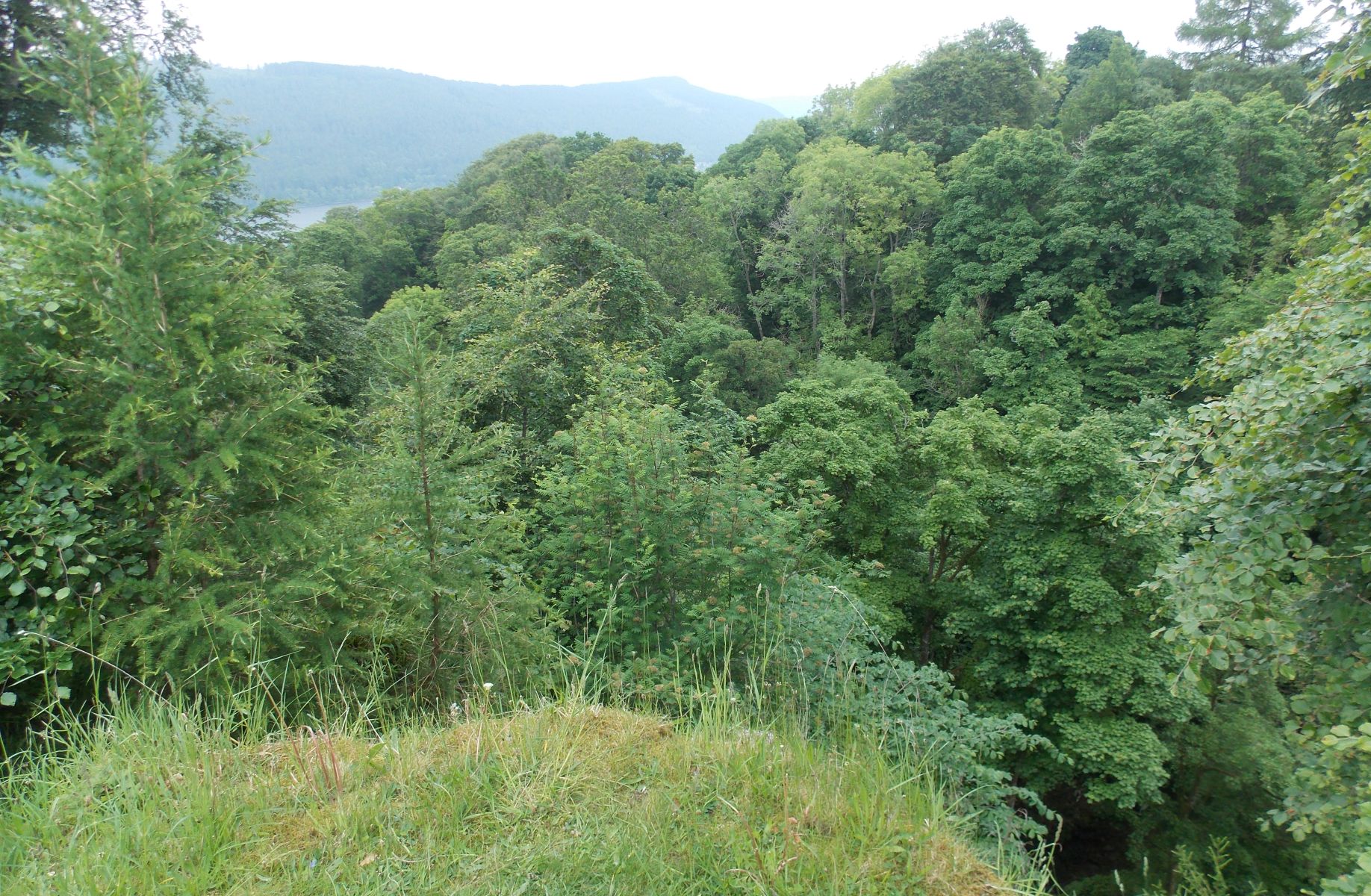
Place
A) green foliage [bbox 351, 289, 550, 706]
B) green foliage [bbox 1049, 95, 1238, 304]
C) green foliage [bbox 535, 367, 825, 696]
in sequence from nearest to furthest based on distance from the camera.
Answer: green foliage [bbox 351, 289, 550, 706] < green foliage [bbox 535, 367, 825, 696] < green foliage [bbox 1049, 95, 1238, 304]

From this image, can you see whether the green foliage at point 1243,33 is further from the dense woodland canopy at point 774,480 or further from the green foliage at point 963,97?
the dense woodland canopy at point 774,480

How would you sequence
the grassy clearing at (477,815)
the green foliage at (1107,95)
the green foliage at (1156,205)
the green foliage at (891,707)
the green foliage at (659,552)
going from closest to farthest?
the grassy clearing at (477,815), the green foliage at (891,707), the green foliage at (659,552), the green foliage at (1156,205), the green foliage at (1107,95)

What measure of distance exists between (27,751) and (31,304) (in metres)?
1.84

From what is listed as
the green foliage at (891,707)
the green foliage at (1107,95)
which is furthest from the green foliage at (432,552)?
the green foliage at (1107,95)

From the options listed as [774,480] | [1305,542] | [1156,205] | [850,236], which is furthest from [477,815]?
[850,236]

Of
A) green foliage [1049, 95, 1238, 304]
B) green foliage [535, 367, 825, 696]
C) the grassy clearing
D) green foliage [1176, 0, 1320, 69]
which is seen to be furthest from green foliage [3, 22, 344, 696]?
green foliage [1176, 0, 1320, 69]

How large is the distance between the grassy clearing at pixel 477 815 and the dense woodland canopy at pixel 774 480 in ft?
1.45

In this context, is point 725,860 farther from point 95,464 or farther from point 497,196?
point 497,196

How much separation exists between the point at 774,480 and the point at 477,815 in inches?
205

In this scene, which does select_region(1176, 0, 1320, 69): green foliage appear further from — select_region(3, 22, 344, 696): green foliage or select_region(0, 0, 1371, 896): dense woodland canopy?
select_region(3, 22, 344, 696): green foliage

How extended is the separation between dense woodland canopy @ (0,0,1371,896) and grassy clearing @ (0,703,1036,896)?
441mm

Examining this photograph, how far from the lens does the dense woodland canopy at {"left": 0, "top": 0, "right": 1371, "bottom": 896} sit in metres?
3.13

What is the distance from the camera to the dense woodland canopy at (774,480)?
3129 millimetres

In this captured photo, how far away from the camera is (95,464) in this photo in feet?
10.9
